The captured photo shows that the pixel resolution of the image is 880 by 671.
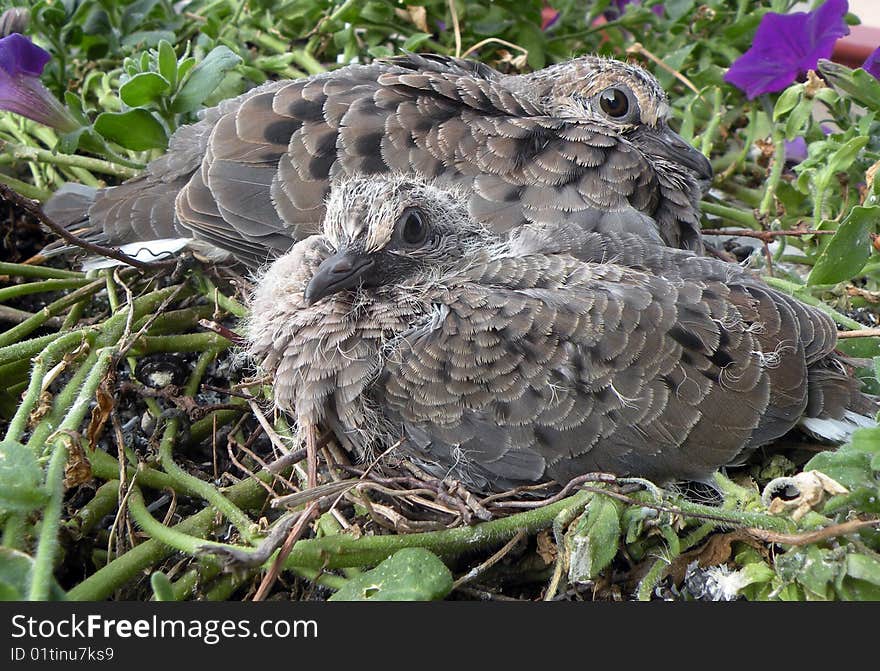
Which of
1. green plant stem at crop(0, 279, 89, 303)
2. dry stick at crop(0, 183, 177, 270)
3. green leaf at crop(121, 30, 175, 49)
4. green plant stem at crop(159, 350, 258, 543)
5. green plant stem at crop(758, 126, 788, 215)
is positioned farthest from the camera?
green leaf at crop(121, 30, 175, 49)

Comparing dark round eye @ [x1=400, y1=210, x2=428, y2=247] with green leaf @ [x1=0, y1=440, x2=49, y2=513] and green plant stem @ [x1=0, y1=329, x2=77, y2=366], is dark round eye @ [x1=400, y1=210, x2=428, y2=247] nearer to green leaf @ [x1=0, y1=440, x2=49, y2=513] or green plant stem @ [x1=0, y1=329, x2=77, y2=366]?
green plant stem @ [x1=0, y1=329, x2=77, y2=366]

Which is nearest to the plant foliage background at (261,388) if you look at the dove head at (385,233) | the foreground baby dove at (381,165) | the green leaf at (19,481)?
the green leaf at (19,481)

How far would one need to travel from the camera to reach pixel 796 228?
1812mm

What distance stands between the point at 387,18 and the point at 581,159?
0.83 metres

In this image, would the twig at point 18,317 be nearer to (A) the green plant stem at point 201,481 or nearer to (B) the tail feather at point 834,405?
(A) the green plant stem at point 201,481

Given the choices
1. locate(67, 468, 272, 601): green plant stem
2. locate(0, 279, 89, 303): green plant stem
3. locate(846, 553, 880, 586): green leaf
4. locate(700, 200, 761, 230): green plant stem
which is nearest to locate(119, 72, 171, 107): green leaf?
locate(0, 279, 89, 303): green plant stem

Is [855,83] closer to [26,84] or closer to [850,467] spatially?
[850,467]

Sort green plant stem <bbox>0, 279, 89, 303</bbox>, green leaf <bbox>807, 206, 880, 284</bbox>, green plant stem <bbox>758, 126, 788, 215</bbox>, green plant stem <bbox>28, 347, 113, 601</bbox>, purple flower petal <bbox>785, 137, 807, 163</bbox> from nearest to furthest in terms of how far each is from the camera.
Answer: green plant stem <bbox>28, 347, 113, 601</bbox>, green leaf <bbox>807, 206, 880, 284</bbox>, green plant stem <bbox>0, 279, 89, 303</bbox>, green plant stem <bbox>758, 126, 788, 215</bbox>, purple flower petal <bbox>785, 137, 807, 163</bbox>

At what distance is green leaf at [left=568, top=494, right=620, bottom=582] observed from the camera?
3.75 ft

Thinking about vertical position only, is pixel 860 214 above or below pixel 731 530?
above

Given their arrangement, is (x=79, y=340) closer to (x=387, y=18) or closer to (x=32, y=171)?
(x=32, y=171)

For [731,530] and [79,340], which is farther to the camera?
[79,340]

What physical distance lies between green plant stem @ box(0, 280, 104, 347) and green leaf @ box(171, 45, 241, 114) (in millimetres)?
413

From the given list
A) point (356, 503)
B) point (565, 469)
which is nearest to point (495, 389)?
point (565, 469)
